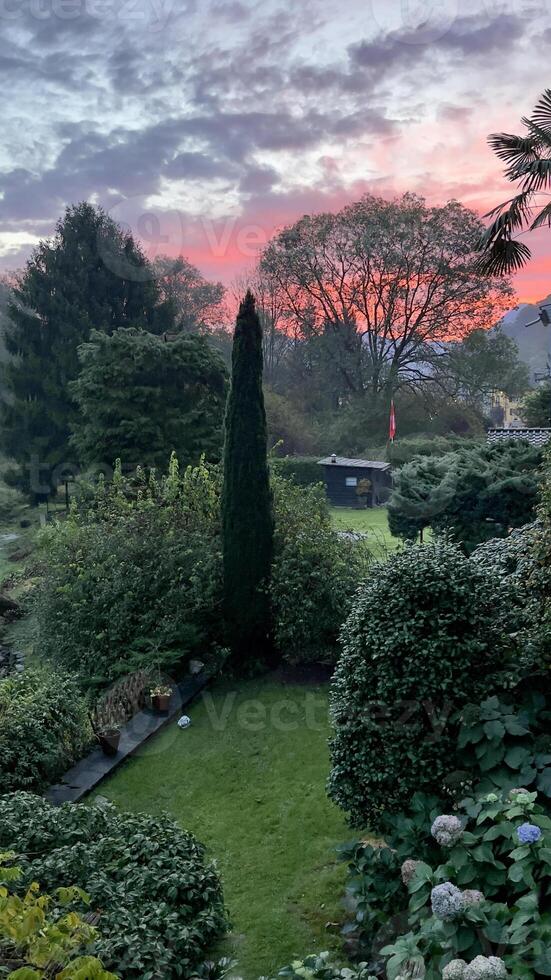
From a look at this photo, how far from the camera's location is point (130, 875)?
3.78m

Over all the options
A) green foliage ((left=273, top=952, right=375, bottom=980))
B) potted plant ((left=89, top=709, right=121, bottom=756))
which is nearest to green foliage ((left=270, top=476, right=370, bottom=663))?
potted plant ((left=89, top=709, right=121, bottom=756))

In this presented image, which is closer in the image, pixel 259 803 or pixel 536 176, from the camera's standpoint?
pixel 259 803

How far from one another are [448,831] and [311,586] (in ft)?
→ 16.0

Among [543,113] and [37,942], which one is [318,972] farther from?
[543,113]

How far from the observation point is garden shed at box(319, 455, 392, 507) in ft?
76.6

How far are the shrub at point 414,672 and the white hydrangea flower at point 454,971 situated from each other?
138 cm

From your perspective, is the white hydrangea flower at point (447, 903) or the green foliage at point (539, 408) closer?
the white hydrangea flower at point (447, 903)

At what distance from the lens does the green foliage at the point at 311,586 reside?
7.53 m

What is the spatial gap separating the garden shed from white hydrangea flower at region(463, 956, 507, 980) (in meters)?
21.2

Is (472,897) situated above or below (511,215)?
below

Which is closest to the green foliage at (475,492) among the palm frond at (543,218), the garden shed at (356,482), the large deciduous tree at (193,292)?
the palm frond at (543,218)

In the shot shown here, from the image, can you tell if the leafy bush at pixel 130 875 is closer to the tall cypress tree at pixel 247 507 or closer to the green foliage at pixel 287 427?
the tall cypress tree at pixel 247 507

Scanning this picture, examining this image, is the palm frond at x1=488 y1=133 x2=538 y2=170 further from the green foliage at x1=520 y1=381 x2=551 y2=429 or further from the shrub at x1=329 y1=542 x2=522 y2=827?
the green foliage at x1=520 y1=381 x2=551 y2=429

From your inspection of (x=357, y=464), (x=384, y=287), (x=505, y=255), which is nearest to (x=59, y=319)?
(x=357, y=464)
